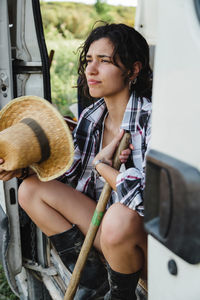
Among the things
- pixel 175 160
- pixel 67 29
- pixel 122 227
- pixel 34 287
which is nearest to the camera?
pixel 175 160

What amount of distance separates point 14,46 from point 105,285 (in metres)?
1.38

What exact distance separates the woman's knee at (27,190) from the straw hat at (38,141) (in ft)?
0.51

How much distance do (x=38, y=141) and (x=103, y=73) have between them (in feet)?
1.58

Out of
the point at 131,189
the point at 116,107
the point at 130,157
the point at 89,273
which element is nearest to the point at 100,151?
the point at 130,157

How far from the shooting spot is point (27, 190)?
6.69ft

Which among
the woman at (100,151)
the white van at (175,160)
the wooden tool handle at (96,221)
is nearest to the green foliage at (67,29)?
the woman at (100,151)

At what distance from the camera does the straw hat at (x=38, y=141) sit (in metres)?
1.68

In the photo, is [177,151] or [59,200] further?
[59,200]

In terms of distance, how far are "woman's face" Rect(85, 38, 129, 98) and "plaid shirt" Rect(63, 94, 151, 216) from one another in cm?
12

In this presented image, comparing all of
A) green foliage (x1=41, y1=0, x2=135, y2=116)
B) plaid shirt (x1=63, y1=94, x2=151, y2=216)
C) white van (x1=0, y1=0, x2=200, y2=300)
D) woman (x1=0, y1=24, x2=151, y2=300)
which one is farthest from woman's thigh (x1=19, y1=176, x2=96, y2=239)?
green foliage (x1=41, y1=0, x2=135, y2=116)

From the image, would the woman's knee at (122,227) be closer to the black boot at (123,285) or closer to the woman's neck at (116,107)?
the black boot at (123,285)

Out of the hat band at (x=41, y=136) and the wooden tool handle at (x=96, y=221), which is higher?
the hat band at (x=41, y=136)

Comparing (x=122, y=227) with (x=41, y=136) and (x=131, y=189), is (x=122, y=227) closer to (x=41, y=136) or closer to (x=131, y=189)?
(x=131, y=189)

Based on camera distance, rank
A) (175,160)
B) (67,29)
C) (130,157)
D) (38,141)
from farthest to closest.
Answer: (67,29) → (130,157) → (38,141) → (175,160)
